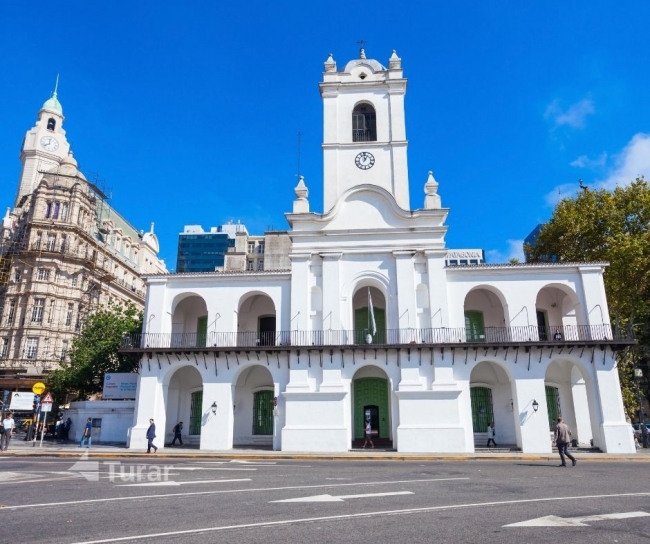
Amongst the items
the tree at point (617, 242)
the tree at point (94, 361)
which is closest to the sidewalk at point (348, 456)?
the tree at point (617, 242)

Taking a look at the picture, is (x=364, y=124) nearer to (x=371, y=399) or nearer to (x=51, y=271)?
(x=371, y=399)

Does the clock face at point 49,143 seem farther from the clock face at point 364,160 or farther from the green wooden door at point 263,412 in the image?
the green wooden door at point 263,412

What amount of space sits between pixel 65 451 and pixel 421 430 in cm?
1598

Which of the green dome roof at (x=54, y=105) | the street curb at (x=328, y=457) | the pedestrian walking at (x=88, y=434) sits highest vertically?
the green dome roof at (x=54, y=105)

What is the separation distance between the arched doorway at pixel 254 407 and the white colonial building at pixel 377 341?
7 cm

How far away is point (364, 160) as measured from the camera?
28359 mm

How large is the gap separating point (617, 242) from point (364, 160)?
1557 cm

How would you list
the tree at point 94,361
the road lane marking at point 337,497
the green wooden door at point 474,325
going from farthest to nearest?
the tree at point 94,361 < the green wooden door at point 474,325 < the road lane marking at point 337,497

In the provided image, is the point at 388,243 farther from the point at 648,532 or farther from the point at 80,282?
the point at 80,282

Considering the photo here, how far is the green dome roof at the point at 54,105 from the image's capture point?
206 feet

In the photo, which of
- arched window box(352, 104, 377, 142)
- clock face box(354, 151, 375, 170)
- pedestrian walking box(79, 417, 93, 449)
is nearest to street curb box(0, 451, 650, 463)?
pedestrian walking box(79, 417, 93, 449)

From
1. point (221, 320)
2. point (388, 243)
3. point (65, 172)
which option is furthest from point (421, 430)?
point (65, 172)

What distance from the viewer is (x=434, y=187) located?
26.8 m

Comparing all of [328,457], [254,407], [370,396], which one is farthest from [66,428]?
[370,396]
